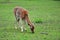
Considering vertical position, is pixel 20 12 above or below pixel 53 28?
above

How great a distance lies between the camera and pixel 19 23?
51.8ft

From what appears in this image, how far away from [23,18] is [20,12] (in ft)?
1.45

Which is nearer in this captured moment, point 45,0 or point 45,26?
point 45,26

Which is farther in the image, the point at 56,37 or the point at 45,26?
the point at 45,26

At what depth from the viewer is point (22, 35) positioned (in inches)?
547

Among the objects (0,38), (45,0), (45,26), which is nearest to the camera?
(0,38)

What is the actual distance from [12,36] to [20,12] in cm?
199

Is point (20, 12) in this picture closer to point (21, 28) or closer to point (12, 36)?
point (21, 28)

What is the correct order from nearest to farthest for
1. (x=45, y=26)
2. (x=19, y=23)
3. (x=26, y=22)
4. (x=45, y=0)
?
(x=26, y=22) → (x=19, y=23) → (x=45, y=26) → (x=45, y=0)

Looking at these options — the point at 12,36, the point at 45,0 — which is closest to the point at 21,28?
the point at 12,36

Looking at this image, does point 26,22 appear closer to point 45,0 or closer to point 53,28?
point 53,28

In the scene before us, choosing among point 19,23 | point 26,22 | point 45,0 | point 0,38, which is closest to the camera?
point 0,38

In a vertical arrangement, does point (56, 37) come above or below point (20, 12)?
below

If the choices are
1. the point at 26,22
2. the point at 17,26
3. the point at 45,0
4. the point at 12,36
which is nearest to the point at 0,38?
the point at 12,36
